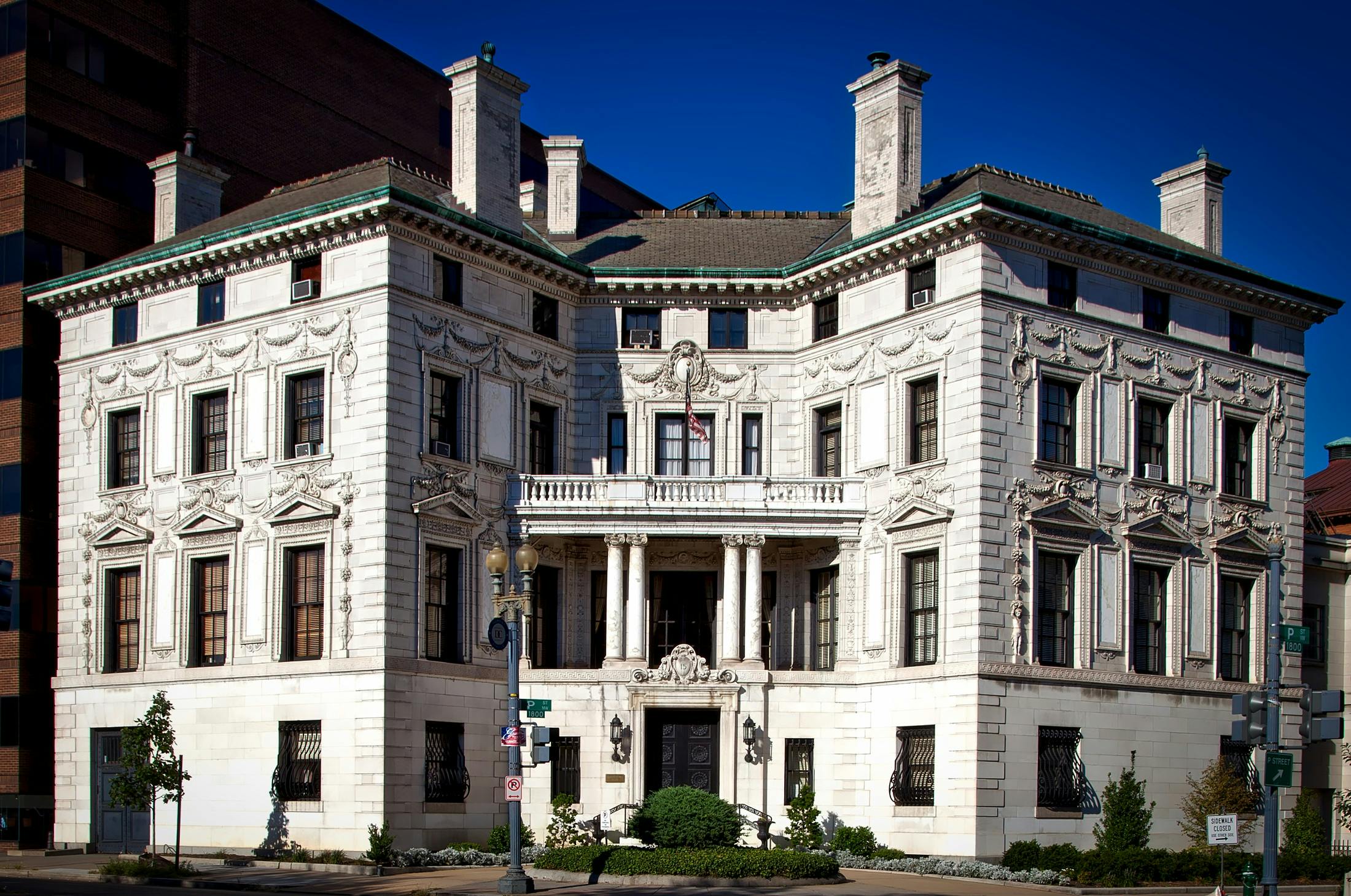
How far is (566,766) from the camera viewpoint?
42375 millimetres

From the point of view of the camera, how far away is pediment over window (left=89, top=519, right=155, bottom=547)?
44.5 m

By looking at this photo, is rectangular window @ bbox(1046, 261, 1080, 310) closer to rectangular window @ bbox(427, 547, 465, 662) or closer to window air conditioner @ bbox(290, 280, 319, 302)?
rectangular window @ bbox(427, 547, 465, 662)

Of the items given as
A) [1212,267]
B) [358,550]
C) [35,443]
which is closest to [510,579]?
[358,550]

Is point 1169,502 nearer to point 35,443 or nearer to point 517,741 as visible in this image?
point 517,741

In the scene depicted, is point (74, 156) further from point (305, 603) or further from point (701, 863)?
point (701, 863)

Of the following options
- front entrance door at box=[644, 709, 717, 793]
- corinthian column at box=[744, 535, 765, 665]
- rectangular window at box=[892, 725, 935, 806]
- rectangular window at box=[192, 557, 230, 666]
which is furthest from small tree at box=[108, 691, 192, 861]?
rectangular window at box=[892, 725, 935, 806]

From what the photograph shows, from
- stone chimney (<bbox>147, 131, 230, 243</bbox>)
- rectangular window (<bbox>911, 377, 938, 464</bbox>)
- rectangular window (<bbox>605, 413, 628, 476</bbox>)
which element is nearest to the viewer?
rectangular window (<bbox>911, 377, 938, 464</bbox>)

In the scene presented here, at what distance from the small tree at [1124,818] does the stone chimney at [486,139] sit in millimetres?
21504

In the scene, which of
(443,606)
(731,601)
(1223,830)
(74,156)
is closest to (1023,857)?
(731,601)

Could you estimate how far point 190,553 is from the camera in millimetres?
43344

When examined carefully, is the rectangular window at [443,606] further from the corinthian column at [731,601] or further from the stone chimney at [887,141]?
the stone chimney at [887,141]

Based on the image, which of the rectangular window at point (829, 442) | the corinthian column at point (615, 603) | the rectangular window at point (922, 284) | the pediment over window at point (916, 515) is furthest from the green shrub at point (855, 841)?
the rectangular window at point (922, 284)

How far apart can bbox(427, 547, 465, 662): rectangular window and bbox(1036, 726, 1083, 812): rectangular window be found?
47.2 ft

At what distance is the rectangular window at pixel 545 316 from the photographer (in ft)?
148
